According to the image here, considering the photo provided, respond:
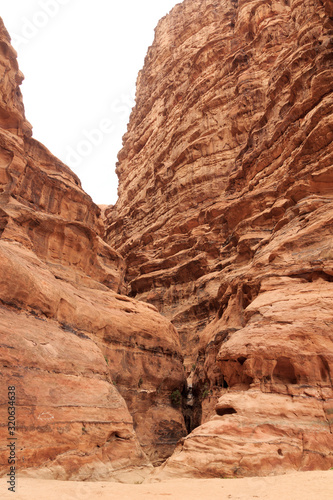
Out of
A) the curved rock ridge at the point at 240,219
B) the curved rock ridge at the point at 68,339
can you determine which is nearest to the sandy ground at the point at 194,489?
the curved rock ridge at the point at 240,219

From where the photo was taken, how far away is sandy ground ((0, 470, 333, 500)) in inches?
264

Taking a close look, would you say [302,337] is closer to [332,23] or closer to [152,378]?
[152,378]

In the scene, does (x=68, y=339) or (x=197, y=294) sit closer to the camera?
(x=68, y=339)

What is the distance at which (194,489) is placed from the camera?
801cm

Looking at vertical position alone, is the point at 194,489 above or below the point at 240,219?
below

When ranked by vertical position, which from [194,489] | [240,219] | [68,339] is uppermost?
[240,219]

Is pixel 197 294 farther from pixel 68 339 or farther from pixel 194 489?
pixel 194 489

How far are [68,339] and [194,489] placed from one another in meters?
6.59

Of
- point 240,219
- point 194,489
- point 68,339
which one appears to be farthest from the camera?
point 240,219

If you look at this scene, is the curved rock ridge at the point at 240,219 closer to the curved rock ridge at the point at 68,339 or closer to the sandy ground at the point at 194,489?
the sandy ground at the point at 194,489

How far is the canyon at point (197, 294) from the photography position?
10172 millimetres

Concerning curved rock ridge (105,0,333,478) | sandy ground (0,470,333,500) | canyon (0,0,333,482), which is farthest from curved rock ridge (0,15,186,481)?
curved rock ridge (105,0,333,478)

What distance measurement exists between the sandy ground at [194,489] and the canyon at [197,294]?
1.09m

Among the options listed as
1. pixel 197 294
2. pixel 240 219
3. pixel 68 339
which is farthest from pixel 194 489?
pixel 240 219
